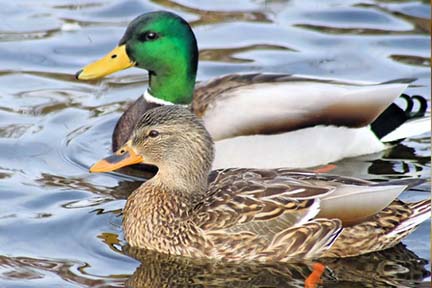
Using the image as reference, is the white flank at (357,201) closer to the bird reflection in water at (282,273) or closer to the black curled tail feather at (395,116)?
the bird reflection in water at (282,273)

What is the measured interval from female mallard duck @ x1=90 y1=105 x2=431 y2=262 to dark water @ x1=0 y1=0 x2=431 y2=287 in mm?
129

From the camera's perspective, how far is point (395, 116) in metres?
11.1

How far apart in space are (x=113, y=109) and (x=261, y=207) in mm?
3252

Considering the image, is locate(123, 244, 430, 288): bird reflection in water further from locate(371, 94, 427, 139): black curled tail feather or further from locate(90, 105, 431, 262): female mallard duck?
locate(371, 94, 427, 139): black curled tail feather

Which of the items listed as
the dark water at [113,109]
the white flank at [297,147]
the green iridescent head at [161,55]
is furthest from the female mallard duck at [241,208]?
the green iridescent head at [161,55]

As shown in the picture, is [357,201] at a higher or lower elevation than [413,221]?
higher

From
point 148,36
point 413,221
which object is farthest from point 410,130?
point 413,221

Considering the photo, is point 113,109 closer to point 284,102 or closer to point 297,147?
point 284,102

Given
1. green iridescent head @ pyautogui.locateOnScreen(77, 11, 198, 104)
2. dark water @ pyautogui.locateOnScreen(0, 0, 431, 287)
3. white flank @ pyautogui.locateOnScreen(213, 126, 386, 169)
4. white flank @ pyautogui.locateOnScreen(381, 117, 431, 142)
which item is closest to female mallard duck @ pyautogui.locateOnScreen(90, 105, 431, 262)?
dark water @ pyautogui.locateOnScreen(0, 0, 431, 287)

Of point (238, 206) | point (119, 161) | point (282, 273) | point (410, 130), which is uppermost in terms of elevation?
point (410, 130)

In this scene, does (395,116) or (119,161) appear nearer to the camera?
(119,161)

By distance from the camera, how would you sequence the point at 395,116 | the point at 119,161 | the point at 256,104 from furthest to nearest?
the point at 395,116 < the point at 256,104 < the point at 119,161

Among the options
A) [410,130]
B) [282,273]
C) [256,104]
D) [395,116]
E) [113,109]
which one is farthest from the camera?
[113,109]

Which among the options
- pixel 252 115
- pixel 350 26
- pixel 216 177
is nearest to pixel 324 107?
pixel 252 115
